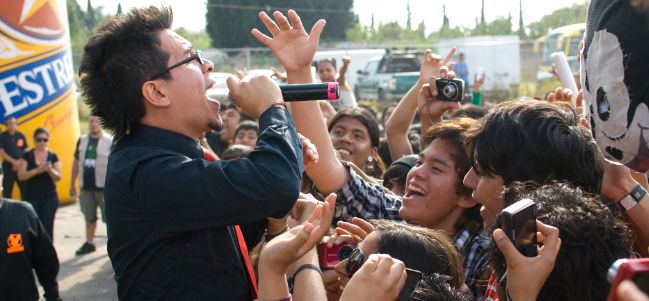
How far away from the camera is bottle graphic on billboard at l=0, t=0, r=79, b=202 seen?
7.59 metres

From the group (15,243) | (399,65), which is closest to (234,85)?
(15,243)

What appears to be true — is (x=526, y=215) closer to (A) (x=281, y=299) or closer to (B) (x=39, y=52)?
(A) (x=281, y=299)

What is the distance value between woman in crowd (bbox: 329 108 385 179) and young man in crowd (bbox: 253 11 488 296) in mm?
1242

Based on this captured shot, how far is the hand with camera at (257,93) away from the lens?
1513mm

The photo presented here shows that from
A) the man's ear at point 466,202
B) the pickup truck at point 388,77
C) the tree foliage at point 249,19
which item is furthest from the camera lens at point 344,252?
the tree foliage at point 249,19

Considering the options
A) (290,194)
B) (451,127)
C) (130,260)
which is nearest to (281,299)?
(290,194)

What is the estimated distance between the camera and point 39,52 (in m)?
7.95

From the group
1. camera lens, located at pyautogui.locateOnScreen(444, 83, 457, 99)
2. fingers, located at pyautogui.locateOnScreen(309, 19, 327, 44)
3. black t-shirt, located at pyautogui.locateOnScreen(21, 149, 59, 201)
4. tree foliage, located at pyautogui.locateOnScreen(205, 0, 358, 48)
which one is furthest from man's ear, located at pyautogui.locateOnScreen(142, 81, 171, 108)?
tree foliage, located at pyautogui.locateOnScreen(205, 0, 358, 48)

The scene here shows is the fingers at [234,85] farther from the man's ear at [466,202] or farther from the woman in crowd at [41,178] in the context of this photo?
the woman in crowd at [41,178]

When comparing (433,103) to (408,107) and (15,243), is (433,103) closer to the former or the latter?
(408,107)

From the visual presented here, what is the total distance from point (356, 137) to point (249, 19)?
25.7 meters

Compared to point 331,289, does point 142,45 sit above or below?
above

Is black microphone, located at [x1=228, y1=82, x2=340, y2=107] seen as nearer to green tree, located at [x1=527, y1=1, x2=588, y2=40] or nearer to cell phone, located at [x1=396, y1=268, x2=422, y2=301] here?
cell phone, located at [x1=396, y1=268, x2=422, y2=301]

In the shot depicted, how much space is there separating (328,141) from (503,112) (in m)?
0.76
